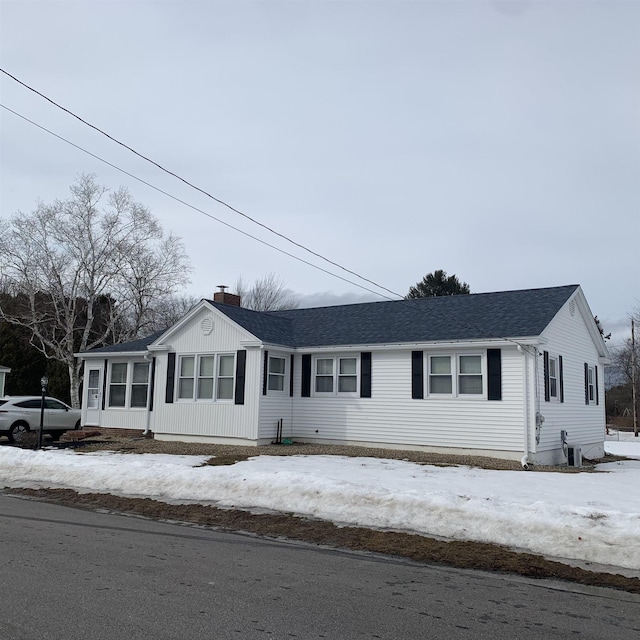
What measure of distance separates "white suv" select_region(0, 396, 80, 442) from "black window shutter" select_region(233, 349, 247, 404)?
674 centimetres

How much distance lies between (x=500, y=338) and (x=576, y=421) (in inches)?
230

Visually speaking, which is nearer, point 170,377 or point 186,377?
point 186,377

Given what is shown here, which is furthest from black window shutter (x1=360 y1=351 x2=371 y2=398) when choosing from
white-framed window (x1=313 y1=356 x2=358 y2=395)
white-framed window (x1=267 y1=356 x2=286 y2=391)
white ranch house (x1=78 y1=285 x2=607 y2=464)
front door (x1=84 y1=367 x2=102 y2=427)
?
front door (x1=84 y1=367 x2=102 y2=427)

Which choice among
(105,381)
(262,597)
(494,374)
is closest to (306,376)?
(494,374)

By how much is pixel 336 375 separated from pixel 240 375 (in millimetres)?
3095

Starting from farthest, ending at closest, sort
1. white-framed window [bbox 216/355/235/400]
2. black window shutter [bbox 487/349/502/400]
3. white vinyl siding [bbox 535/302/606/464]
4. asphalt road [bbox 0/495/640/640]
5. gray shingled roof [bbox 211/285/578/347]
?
Result: white-framed window [bbox 216/355/235/400]
gray shingled roof [bbox 211/285/578/347]
white vinyl siding [bbox 535/302/606/464]
black window shutter [bbox 487/349/502/400]
asphalt road [bbox 0/495/640/640]

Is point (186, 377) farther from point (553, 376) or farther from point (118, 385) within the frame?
point (553, 376)

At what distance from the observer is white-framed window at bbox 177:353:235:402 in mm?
20141

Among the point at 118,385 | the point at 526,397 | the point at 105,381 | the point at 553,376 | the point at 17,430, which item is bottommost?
the point at 17,430

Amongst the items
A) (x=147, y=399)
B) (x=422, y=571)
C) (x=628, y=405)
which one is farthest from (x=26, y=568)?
(x=628, y=405)

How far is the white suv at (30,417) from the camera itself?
20547 millimetres

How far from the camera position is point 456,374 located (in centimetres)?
1817

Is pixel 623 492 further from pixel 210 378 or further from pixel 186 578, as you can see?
pixel 210 378

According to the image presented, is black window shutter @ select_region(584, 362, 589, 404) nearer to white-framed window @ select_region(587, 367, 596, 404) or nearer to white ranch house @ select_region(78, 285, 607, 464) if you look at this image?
white ranch house @ select_region(78, 285, 607, 464)
